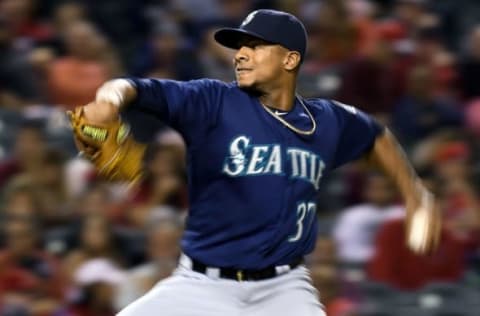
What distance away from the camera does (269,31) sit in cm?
539

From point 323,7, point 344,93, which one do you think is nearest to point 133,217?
point 344,93

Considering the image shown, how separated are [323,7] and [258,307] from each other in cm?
630

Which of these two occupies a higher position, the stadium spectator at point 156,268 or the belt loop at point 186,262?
the belt loop at point 186,262

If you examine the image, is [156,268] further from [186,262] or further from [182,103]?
[182,103]

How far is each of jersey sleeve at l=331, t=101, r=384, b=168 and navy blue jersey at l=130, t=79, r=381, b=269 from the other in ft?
1.06

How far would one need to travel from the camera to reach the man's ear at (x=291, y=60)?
548 centimetres

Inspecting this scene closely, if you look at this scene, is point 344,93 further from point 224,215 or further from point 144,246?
point 224,215

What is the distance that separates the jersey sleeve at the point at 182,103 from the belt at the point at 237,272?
50 centimetres

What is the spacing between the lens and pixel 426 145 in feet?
32.2

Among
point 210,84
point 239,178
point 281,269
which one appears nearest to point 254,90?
point 210,84

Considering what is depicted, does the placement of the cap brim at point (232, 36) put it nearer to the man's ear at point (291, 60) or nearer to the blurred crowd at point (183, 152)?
the man's ear at point (291, 60)

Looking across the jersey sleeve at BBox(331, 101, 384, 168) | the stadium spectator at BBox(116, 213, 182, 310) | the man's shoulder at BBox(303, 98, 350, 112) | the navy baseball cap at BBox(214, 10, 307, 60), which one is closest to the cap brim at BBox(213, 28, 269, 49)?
the navy baseball cap at BBox(214, 10, 307, 60)

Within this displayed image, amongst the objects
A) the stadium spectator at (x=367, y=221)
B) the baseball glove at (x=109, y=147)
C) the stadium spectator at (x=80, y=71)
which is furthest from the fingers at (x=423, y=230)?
the stadium spectator at (x=80, y=71)

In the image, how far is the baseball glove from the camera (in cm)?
471
